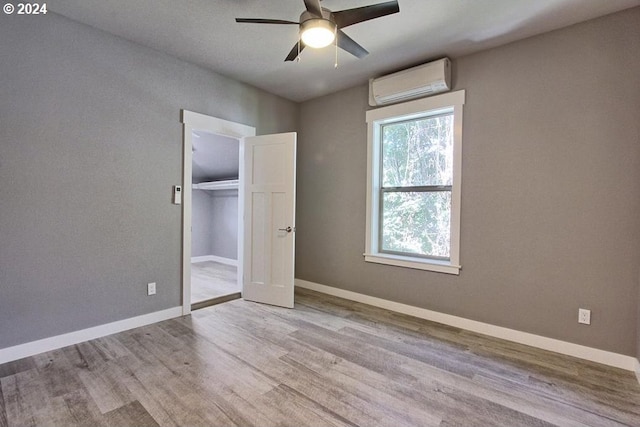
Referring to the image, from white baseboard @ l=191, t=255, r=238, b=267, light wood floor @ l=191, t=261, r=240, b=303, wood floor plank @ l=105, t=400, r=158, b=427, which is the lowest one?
wood floor plank @ l=105, t=400, r=158, b=427

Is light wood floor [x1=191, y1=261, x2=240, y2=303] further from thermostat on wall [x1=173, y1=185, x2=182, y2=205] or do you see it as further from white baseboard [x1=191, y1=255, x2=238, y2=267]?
thermostat on wall [x1=173, y1=185, x2=182, y2=205]

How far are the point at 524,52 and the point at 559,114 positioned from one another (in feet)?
2.15

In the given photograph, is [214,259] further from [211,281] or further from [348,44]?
[348,44]

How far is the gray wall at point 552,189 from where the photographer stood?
7.57ft

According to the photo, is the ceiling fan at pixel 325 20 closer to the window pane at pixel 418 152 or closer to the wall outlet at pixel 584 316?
the window pane at pixel 418 152

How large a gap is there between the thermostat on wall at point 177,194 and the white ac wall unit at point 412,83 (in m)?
2.42

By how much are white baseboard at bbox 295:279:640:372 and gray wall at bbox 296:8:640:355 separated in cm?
5

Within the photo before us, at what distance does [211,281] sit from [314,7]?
156 inches

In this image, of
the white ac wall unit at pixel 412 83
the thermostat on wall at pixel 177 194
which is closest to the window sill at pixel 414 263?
the white ac wall unit at pixel 412 83

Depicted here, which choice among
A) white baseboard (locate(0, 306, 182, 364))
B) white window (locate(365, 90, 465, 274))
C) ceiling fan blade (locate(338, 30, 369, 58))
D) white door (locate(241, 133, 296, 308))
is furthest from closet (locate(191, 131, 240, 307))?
ceiling fan blade (locate(338, 30, 369, 58))

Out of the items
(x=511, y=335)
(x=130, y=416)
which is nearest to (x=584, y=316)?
(x=511, y=335)

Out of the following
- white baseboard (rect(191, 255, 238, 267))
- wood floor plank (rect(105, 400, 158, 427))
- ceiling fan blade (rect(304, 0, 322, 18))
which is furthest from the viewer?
white baseboard (rect(191, 255, 238, 267))

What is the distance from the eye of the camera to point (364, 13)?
190 centimetres

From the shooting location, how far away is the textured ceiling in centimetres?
230
